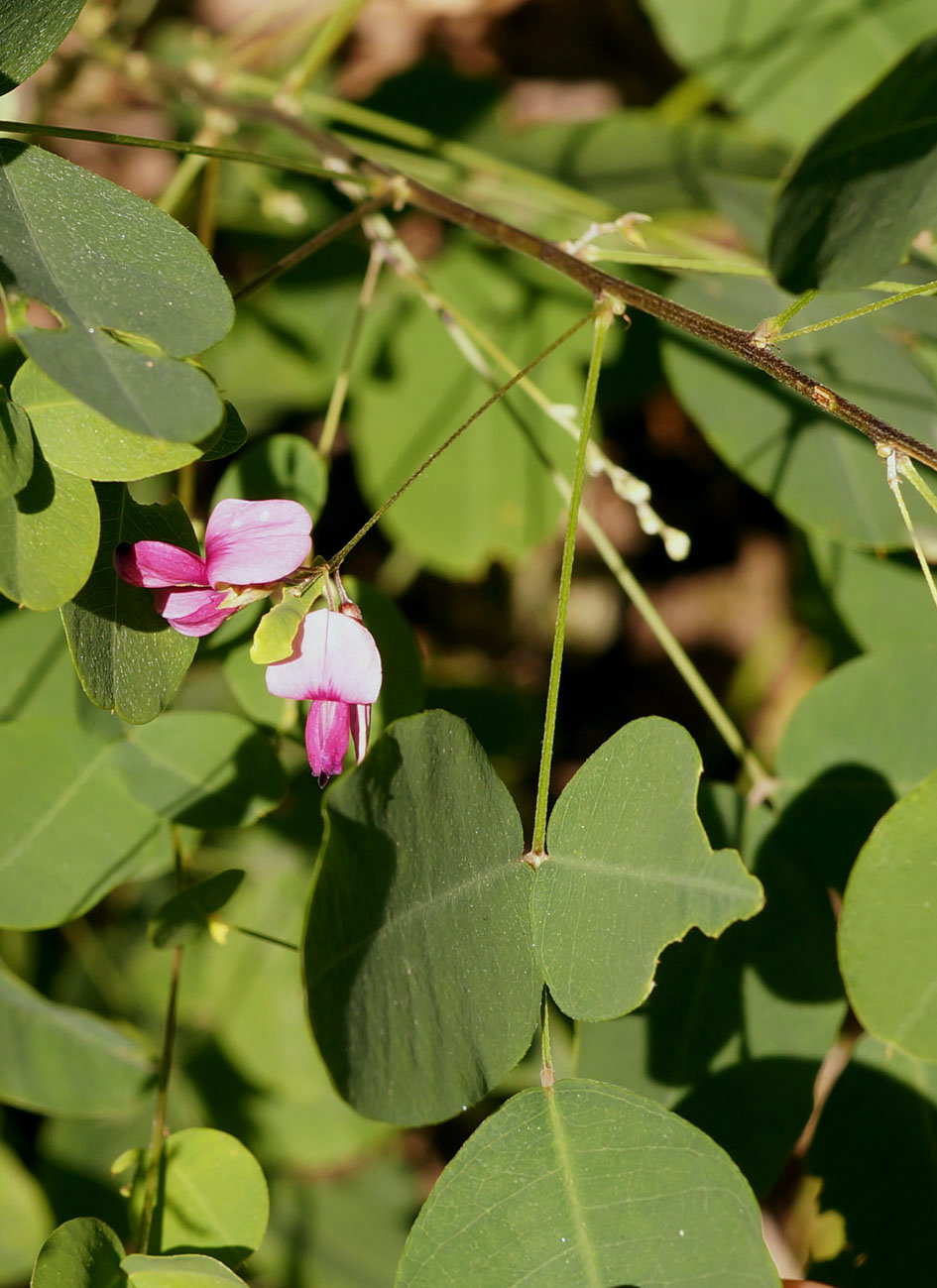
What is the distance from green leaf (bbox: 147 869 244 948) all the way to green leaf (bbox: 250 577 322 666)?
241 millimetres

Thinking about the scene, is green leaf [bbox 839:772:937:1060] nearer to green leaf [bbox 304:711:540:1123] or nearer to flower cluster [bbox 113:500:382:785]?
green leaf [bbox 304:711:540:1123]

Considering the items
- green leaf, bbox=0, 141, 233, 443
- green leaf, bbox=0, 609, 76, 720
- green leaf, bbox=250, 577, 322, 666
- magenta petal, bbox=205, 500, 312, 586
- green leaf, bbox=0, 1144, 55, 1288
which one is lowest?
green leaf, bbox=0, 1144, 55, 1288

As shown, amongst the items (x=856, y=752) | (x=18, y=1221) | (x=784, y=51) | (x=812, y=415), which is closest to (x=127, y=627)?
(x=856, y=752)

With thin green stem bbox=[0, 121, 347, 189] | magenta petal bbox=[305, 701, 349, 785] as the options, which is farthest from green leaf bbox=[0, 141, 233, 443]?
magenta petal bbox=[305, 701, 349, 785]

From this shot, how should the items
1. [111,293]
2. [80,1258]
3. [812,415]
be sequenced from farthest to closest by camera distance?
[812,415] → [80,1258] → [111,293]

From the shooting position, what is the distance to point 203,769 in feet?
3.48

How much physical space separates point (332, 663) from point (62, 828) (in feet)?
1.48

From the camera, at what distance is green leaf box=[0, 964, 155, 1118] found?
120 centimetres

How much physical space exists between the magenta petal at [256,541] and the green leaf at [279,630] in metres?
0.02

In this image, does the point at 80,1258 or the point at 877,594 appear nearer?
the point at 80,1258

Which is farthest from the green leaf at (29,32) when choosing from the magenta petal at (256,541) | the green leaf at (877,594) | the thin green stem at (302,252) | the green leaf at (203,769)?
the green leaf at (877,594)

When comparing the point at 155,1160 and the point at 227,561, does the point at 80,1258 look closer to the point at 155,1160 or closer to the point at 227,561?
the point at 155,1160

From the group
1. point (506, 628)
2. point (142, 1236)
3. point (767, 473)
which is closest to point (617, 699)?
point (506, 628)

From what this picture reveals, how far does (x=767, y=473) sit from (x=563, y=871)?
2.18ft
